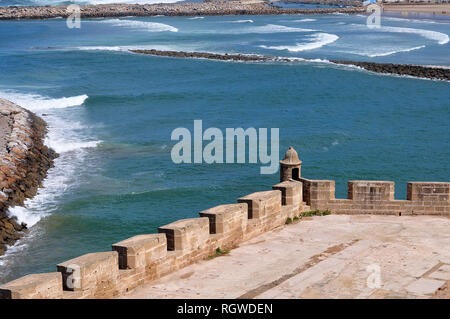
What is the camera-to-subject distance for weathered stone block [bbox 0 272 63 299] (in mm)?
10297

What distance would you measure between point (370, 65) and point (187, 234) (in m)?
51.3

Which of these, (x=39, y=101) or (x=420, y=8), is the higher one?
(x=420, y=8)

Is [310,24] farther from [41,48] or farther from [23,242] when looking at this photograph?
[23,242]

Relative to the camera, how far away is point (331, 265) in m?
13.0

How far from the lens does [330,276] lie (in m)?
12.5

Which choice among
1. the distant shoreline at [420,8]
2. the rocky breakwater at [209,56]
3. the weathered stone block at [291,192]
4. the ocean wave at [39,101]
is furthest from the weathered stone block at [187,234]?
the distant shoreline at [420,8]

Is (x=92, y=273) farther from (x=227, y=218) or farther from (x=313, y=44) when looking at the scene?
(x=313, y=44)

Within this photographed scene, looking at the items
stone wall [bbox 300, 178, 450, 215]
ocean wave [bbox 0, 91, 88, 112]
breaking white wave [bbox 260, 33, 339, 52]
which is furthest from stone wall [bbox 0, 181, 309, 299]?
breaking white wave [bbox 260, 33, 339, 52]

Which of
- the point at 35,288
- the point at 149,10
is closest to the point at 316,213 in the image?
the point at 35,288

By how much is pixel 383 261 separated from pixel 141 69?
173 ft

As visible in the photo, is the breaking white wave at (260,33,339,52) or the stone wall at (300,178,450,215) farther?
the breaking white wave at (260,33,339,52)

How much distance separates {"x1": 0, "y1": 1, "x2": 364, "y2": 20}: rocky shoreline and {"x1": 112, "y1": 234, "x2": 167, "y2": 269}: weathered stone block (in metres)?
109

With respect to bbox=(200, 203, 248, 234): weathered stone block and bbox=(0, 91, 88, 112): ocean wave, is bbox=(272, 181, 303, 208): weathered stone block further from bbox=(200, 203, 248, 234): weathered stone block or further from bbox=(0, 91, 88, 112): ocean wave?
bbox=(0, 91, 88, 112): ocean wave

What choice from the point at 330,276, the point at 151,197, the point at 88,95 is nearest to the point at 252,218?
the point at 330,276
